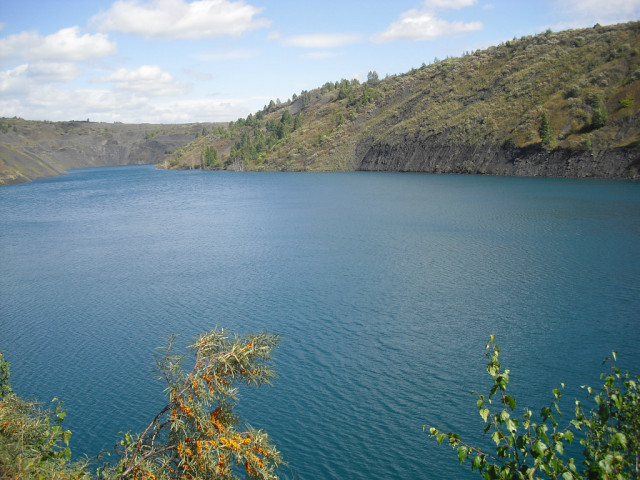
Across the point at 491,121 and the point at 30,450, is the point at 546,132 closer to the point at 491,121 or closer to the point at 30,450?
the point at 491,121

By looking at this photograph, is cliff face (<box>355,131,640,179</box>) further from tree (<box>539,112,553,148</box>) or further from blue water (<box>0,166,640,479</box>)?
blue water (<box>0,166,640,479</box>)

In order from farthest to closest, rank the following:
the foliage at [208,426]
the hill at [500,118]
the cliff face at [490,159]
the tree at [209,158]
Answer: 1. the tree at [209,158]
2. the hill at [500,118]
3. the cliff face at [490,159]
4. the foliage at [208,426]

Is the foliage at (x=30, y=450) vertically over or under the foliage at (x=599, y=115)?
under

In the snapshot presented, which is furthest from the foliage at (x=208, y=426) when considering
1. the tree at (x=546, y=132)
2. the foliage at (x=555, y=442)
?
the tree at (x=546, y=132)

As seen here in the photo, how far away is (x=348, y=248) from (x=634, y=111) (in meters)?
61.5

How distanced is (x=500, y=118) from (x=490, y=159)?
9.89 meters

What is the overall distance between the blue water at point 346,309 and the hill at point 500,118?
64.7ft

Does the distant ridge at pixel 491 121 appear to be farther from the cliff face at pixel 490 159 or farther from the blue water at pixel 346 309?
the blue water at pixel 346 309

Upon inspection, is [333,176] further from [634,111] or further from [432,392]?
[432,392]

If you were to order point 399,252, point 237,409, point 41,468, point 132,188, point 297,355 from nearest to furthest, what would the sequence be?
point 41,468 → point 237,409 → point 297,355 → point 399,252 → point 132,188

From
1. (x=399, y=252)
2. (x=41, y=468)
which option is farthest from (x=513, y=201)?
(x=41, y=468)

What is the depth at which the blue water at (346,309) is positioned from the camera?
20.6 metres

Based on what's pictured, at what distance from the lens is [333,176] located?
393 ft

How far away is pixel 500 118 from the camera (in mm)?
99875
